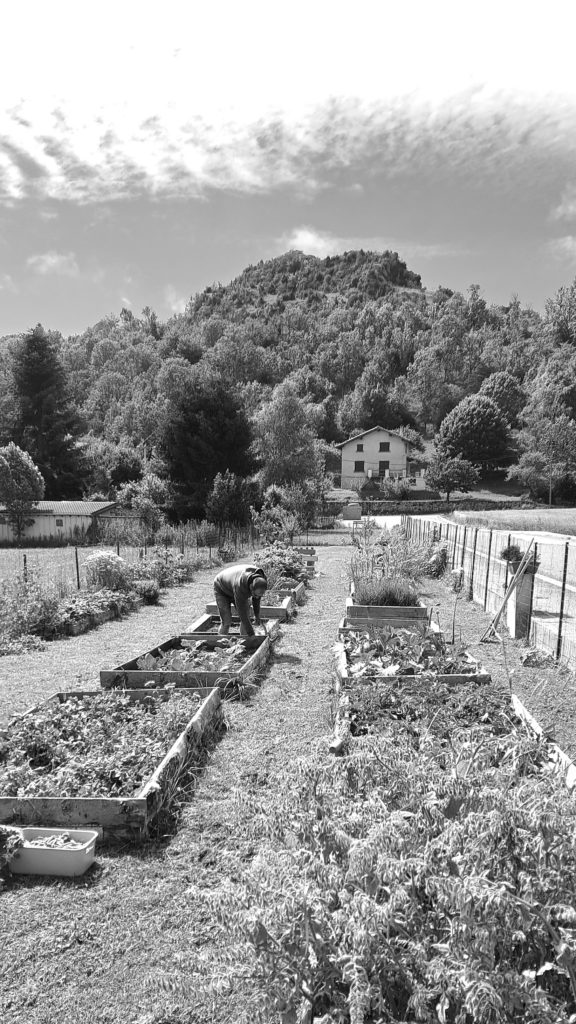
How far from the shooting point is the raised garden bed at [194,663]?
6391mm

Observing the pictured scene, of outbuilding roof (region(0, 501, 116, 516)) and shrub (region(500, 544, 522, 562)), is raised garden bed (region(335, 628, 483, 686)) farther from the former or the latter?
outbuilding roof (region(0, 501, 116, 516))

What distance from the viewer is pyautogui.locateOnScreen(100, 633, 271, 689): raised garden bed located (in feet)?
21.0

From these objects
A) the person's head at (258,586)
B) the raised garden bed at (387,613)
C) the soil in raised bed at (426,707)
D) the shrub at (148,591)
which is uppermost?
the person's head at (258,586)

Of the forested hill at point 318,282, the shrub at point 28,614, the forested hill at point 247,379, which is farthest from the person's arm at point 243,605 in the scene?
the forested hill at point 318,282

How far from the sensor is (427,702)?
16.8ft

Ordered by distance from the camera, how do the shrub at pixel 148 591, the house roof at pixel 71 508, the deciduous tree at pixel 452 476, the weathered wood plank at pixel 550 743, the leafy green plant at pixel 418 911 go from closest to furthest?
the leafy green plant at pixel 418 911 → the weathered wood plank at pixel 550 743 → the shrub at pixel 148 591 → the house roof at pixel 71 508 → the deciduous tree at pixel 452 476

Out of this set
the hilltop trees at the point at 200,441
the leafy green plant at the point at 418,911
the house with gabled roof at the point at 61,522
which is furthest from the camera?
the house with gabled roof at the point at 61,522

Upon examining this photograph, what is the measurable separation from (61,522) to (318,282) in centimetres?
17574

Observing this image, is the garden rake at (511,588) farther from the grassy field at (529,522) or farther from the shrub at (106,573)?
the grassy field at (529,522)

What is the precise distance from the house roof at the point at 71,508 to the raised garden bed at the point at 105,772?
2766cm

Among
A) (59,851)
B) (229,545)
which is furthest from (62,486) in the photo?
(59,851)

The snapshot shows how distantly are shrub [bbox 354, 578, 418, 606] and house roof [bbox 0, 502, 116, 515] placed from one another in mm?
24070

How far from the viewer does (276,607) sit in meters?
10.6

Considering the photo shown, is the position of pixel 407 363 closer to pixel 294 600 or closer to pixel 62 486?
pixel 62 486
